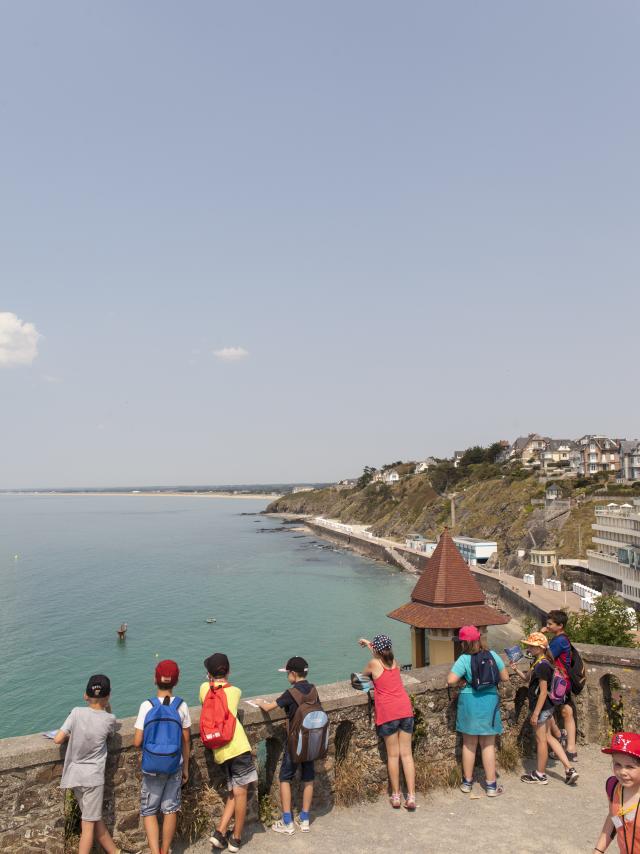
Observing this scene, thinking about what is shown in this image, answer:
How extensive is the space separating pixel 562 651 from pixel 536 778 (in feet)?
4.98

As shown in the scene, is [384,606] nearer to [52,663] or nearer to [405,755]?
[52,663]

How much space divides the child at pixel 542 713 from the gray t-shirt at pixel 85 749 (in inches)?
190

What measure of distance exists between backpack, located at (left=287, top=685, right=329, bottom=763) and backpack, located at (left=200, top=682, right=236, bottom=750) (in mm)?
625

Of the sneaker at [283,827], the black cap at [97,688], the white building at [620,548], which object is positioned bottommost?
the white building at [620,548]

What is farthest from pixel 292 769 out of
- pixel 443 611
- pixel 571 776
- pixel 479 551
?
pixel 479 551

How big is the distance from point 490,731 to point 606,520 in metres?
56.4

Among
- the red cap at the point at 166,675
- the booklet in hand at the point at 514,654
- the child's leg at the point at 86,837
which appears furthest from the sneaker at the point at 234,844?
the booklet in hand at the point at 514,654

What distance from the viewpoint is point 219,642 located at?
43344 millimetres

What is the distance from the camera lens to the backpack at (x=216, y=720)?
17.6 feet

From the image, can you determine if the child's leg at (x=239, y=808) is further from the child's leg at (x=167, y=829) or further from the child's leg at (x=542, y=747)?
the child's leg at (x=542, y=747)

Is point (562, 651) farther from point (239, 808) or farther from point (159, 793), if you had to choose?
point (159, 793)

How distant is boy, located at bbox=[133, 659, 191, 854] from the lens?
16.9 ft

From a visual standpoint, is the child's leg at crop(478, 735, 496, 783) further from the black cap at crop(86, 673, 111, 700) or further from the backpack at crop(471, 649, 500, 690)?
the black cap at crop(86, 673, 111, 700)

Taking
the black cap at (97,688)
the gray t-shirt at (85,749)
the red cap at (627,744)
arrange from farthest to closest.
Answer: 1. the black cap at (97,688)
2. the gray t-shirt at (85,749)
3. the red cap at (627,744)
